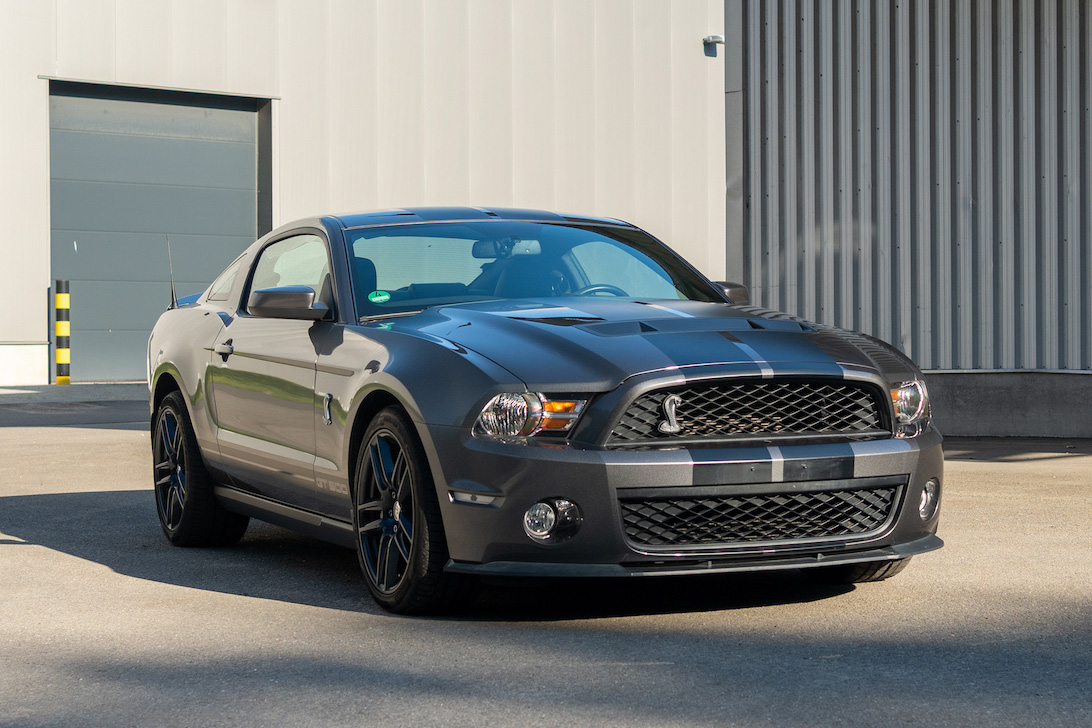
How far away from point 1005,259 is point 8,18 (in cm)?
1209

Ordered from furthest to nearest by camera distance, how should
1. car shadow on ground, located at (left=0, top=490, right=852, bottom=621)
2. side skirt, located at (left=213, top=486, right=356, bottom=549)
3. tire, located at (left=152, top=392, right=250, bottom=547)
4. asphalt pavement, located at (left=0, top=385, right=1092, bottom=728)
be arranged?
tire, located at (left=152, top=392, right=250, bottom=547) < side skirt, located at (left=213, top=486, right=356, bottom=549) < car shadow on ground, located at (left=0, top=490, right=852, bottom=621) < asphalt pavement, located at (left=0, top=385, right=1092, bottom=728)

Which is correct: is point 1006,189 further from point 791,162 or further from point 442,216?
point 442,216

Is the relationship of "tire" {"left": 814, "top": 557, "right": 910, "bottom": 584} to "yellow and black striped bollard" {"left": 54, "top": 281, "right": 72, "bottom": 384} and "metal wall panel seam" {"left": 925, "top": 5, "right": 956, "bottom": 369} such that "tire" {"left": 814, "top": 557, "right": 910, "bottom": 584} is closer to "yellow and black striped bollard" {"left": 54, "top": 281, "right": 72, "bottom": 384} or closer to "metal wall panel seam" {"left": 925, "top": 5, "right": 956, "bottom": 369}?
"metal wall panel seam" {"left": 925, "top": 5, "right": 956, "bottom": 369}

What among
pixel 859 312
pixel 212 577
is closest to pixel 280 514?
pixel 212 577

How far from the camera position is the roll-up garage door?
18938mm

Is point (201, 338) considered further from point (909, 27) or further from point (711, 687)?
point (909, 27)

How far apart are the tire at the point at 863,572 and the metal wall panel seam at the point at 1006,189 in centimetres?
799

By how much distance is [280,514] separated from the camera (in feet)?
20.3

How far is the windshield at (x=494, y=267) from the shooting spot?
19.2 feet

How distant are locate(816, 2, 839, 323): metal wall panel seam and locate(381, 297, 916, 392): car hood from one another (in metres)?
8.39

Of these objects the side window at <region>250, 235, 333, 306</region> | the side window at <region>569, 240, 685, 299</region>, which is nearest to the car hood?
the side window at <region>569, 240, 685, 299</region>

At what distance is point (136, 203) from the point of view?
63.7 feet

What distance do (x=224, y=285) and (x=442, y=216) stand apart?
1532 millimetres

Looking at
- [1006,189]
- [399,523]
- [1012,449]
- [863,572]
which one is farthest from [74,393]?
[863,572]
